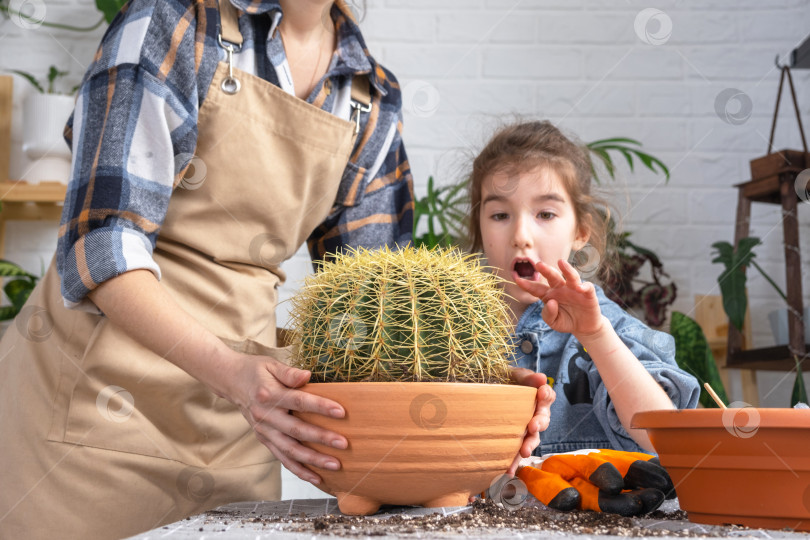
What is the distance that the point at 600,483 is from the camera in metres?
0.60

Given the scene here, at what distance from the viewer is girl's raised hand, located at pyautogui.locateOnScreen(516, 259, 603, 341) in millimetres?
702

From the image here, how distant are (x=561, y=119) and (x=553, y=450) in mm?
1293

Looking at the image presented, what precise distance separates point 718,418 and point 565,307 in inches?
10.7

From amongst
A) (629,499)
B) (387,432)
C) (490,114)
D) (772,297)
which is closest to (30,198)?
(490,114)

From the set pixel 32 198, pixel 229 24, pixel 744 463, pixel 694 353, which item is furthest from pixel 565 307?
pixel 32 198

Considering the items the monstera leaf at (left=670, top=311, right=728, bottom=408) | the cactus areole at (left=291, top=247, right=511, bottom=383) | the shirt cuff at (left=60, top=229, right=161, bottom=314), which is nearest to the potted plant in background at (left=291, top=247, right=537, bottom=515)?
the cactus areole at (left=291, top=247, right=511, bottom=383)

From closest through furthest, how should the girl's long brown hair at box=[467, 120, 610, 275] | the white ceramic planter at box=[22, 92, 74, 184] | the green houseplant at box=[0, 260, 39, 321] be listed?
the girl's long brown hair at box=[467, 120, 610, 275], the green houseplant at box=[0, 260, 39, 321], the white ceramic planter at box=[22, 92, 74, 184]

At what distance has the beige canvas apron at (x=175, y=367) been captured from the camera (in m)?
0.87

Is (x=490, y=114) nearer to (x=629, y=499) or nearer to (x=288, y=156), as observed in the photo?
(x=288, y=156)

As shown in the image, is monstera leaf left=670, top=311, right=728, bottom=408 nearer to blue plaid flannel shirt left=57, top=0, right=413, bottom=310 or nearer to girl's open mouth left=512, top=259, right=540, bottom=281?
Result: girl's open mouth left=512, top=259, right=540, bottom=281

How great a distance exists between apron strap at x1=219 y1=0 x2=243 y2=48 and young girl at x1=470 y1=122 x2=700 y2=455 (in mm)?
471

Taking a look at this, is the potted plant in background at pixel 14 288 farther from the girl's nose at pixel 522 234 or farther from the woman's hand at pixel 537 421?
the woman's hand at pixel 537 421

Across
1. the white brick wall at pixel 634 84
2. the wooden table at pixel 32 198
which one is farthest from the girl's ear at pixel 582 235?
the wooden table at pixel 32 198

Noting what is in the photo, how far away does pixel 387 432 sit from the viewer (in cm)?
56
